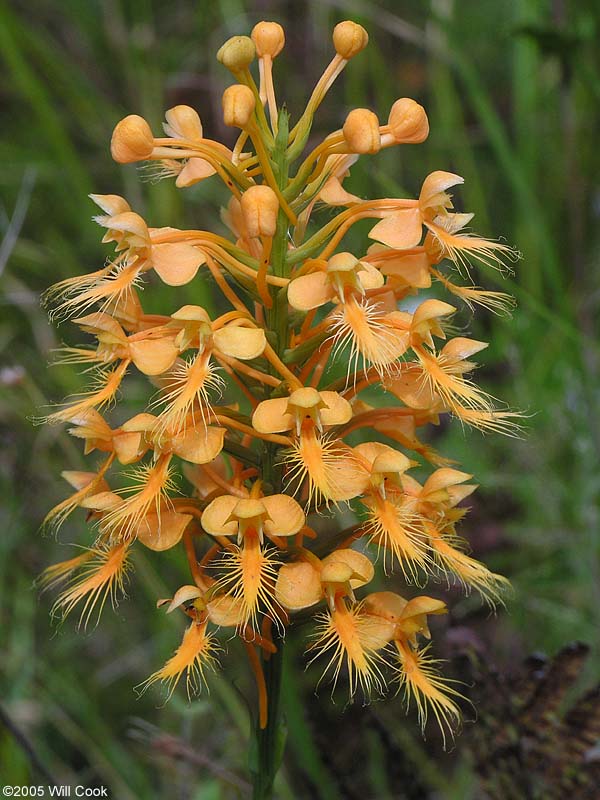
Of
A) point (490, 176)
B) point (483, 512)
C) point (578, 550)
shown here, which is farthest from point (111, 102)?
point (578, 550)

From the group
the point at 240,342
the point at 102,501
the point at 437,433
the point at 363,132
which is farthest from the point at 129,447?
the point at 437,433

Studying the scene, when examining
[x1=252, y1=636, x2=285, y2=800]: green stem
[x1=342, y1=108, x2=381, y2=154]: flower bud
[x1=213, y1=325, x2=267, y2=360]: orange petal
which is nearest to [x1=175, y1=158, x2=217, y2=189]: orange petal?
[x1=342, y1=108, x2=381, y2=154]: flower bud

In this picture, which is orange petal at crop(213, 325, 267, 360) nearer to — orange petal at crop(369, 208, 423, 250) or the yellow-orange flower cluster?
the yellow-orange flower cluster

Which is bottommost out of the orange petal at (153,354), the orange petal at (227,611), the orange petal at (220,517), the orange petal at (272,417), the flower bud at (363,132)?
the orange petal at (227,611)

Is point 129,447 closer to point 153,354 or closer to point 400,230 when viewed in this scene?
point 153,354

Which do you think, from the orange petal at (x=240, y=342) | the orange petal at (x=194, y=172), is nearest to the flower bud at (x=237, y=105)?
the orange petal at (x=194, y=172)

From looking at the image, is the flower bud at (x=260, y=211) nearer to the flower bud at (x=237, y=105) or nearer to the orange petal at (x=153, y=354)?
the flower bud at (x=237, y=105)
